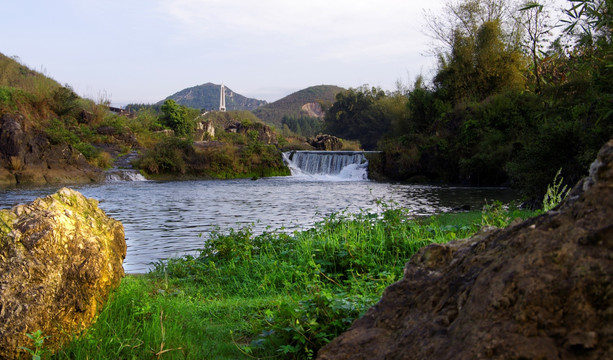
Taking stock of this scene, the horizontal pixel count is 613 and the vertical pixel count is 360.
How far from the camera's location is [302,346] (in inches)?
117

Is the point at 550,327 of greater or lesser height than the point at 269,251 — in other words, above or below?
above

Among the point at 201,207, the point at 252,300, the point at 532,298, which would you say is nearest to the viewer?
the point at 532,298

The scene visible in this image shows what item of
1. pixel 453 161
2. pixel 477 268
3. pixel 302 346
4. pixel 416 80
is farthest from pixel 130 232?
pixel 416 80

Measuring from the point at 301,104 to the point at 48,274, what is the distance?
152009 mm

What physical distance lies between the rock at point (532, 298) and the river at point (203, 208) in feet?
16.3

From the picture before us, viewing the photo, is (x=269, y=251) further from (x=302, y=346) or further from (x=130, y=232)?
(x=130, y=232)

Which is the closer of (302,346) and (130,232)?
(302,346)

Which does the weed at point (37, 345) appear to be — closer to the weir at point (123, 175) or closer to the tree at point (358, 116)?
the weir at point (123, 175)

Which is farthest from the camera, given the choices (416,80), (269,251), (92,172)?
(416,80)

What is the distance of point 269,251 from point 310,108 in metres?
149

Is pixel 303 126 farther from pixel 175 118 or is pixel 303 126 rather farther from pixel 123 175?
pixel 123 175

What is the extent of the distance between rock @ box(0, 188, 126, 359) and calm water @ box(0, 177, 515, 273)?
371cm

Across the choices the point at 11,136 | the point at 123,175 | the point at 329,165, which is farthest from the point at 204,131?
the point at 11,136

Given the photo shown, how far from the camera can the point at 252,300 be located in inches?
177
